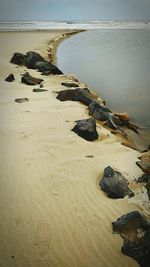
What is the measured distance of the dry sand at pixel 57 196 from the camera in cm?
350

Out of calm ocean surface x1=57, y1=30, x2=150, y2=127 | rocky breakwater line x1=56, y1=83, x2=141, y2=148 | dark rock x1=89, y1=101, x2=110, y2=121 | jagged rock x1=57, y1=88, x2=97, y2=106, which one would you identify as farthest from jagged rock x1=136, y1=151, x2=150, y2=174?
jagged rock x1=57, y1=88, x2=97, y2=106

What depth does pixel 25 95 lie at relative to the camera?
944cm

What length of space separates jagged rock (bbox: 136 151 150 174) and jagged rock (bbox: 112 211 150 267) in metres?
1.53

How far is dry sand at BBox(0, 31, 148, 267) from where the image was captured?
3.50 metres

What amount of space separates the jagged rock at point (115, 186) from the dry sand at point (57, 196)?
10 centimetres

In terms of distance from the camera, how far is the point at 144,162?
5.38 meters

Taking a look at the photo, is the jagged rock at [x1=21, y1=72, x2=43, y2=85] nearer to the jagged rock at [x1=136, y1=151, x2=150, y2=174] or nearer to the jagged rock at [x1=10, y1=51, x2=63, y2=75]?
the jagged rock at [x1=10, y1=51, x2=63, y2=75]

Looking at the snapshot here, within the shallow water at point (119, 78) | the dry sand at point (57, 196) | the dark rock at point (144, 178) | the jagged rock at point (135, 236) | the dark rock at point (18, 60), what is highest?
the jagged rock at point (135, 236)

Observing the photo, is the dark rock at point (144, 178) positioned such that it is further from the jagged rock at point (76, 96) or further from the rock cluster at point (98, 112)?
the jagged rock at point (76, 96)

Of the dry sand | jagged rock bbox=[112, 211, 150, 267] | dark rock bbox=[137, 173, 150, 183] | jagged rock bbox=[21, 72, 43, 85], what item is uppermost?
jagged rock bbox=[112, 211, 150, 267]

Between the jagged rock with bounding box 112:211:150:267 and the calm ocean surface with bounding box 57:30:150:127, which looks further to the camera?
the calm ocean surface with bounding box 57:30:150:127

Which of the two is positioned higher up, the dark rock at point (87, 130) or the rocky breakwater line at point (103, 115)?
the dark rock at point (87, 130)

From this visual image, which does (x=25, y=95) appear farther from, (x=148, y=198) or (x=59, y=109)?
(x=148, y=198)

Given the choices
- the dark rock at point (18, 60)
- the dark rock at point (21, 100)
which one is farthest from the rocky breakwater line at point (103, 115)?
the dark rock at point (18, 60)
